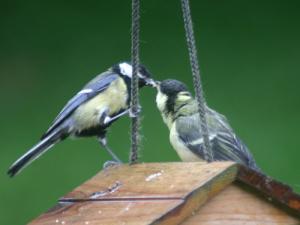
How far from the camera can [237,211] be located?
2229 mm

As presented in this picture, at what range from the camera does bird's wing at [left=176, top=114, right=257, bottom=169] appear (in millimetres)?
2971

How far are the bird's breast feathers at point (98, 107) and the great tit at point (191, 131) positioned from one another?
0.14 m

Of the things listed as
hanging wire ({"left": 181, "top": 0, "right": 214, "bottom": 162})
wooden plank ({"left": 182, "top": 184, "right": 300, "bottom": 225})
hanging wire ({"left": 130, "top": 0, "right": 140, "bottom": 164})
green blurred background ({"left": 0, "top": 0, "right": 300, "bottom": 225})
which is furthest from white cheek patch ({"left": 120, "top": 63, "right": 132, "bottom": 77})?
wooden plank ({"left": 182, "top": 184, "right": 300, "bottom": 225})

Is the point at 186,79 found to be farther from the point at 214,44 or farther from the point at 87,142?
the point at 87,142

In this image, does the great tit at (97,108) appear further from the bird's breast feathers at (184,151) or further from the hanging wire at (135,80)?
the hanging wire at (135,80)

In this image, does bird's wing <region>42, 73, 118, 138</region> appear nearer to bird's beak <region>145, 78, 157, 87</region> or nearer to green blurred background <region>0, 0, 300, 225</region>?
bird's beak <region>145, 78, 157, 87</region>

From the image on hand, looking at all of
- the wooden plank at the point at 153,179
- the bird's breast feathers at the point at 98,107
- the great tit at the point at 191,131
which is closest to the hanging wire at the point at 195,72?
the wooden plank at the point at 153,179

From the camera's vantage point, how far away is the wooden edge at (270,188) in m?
2.21

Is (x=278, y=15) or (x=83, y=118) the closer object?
(x=83, y=118)

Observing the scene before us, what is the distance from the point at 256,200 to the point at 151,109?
1.73 meters

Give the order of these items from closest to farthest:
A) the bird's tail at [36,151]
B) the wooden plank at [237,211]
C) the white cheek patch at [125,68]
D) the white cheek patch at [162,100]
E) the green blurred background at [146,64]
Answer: the wooden plank at [237,211], the bird's tail at [36,151], the white cheek patch at [162,100], the white cheek patch at [125,68], the green blurred background at [146,64]

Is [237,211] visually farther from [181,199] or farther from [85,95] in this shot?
[85,95]

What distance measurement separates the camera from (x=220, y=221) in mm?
2201

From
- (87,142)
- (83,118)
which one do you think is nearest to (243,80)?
(87,142)
